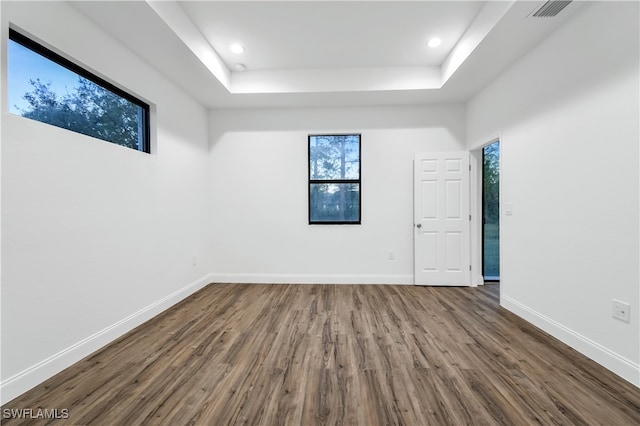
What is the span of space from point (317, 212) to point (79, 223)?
273 cm

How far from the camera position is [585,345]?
76.9 inches

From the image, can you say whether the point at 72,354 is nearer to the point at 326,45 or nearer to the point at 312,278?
the point at 312,278

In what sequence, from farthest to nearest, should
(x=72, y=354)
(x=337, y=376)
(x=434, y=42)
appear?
(x=434, y=42), (x=72, y=354), (x=337, y=376)

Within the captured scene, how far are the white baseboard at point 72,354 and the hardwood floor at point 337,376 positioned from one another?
58 mm

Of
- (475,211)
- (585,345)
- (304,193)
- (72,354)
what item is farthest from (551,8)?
(72,354)

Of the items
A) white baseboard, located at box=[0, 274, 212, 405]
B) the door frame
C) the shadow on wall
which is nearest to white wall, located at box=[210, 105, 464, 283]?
the shadow on wall

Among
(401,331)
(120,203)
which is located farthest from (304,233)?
(120,203)

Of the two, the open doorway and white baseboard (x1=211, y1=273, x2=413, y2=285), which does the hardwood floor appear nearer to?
white baseboard (x1=211, y1=273, x2=413, y2=285)

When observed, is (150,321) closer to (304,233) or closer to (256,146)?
(304,233)

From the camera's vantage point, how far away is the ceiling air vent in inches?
74.5

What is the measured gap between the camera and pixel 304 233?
3.97m

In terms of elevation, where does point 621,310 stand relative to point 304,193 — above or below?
below

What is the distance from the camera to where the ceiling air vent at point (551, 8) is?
1894mm

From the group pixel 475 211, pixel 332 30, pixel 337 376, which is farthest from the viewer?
pixel 475 211
